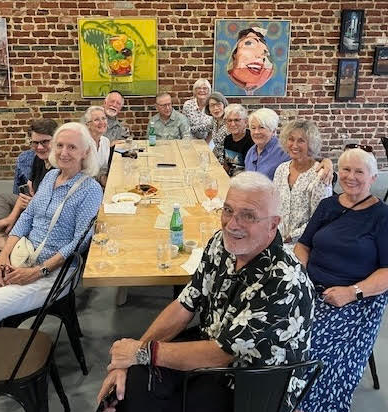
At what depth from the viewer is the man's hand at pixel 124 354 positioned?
5.55 ft

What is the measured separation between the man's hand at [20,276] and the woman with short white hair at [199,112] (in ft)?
11.4

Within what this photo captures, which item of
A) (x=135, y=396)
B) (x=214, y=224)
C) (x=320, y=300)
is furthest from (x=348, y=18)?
(x=135, y=396)

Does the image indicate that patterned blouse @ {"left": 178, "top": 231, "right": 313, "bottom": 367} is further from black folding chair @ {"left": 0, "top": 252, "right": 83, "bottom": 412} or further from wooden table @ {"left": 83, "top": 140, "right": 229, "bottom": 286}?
black folding chair @ {"left": 0, "top": 252, "right": 83, "bottom": 412}

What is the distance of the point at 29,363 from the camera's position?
6.31 ft

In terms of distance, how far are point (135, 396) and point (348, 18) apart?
5.46 meters

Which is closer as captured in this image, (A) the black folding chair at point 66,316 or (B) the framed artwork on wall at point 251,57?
(A) the black folding chair at point 66,316

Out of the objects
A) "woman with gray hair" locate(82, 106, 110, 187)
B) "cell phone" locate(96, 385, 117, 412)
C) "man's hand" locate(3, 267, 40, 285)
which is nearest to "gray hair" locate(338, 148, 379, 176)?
"cell phone" locate(96, 385, 117, 412)

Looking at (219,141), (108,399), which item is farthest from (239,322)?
(219,141)

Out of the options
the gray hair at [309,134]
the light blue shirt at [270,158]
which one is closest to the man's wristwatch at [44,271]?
the gray hair at [309,134]

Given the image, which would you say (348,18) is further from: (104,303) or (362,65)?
(104,303)

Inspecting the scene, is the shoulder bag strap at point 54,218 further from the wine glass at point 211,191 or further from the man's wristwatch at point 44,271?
the wine glass at point 211,191

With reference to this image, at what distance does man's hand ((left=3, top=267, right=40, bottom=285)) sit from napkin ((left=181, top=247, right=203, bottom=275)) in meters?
0.75

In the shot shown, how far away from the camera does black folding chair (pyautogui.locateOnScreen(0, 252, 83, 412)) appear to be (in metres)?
1.84

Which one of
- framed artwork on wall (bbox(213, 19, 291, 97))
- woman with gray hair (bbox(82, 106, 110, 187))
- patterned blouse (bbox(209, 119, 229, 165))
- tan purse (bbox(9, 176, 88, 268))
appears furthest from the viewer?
framed artwork on wall (bbox(213, 19, 291, 97))
